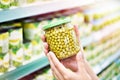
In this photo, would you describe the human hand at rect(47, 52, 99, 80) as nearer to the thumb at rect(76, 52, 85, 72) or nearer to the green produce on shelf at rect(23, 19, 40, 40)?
the thumb at rect(76, 52, 85, 72)

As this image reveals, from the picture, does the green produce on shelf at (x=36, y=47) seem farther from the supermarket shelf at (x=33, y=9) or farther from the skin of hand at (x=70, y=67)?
the skin of hand at (x=70, y=67)

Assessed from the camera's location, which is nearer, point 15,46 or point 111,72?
point 15,46

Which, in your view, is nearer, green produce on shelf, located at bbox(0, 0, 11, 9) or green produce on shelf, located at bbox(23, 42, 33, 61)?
green produce on shelf, located at bbox(0, 0, 11, 9)

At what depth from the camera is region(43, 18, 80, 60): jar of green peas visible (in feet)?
3.48

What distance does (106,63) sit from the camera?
2613 mm

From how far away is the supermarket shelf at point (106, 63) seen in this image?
2.44 m

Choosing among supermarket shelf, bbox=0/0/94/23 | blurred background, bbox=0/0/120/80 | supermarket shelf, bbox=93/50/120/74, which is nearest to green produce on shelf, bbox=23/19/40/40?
blurred background, bbox=0/0/120/80

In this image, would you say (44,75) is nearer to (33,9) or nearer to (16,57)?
(16,57)

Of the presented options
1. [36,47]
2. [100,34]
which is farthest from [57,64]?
[100,34]

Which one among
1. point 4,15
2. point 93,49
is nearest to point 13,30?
point 4,15

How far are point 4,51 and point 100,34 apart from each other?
128cm

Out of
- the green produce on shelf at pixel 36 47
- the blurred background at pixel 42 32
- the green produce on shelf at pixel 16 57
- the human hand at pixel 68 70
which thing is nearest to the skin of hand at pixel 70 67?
the human hand at pixel 68 70

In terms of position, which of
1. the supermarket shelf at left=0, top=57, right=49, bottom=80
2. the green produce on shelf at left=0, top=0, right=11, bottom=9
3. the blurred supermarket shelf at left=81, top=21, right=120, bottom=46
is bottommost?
the supermarket shelf at left=0, top=57, right=49, bottom=80

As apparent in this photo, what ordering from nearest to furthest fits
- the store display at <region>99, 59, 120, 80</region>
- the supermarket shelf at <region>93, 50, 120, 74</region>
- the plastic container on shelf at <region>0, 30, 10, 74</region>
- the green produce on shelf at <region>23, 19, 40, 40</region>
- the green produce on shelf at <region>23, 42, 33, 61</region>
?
the plastic container on shelf at <region>0, 30, 10, 74</region> < the green produce on shelf at <region>23, 42, 33, 61</region> < the green produce on shelf at <region>23, 19, 40, 40</region> < the supermarket shelf at <region>93, 50, 120, 74</region> < the store display at <region>99, 59, 120, 80</region>
